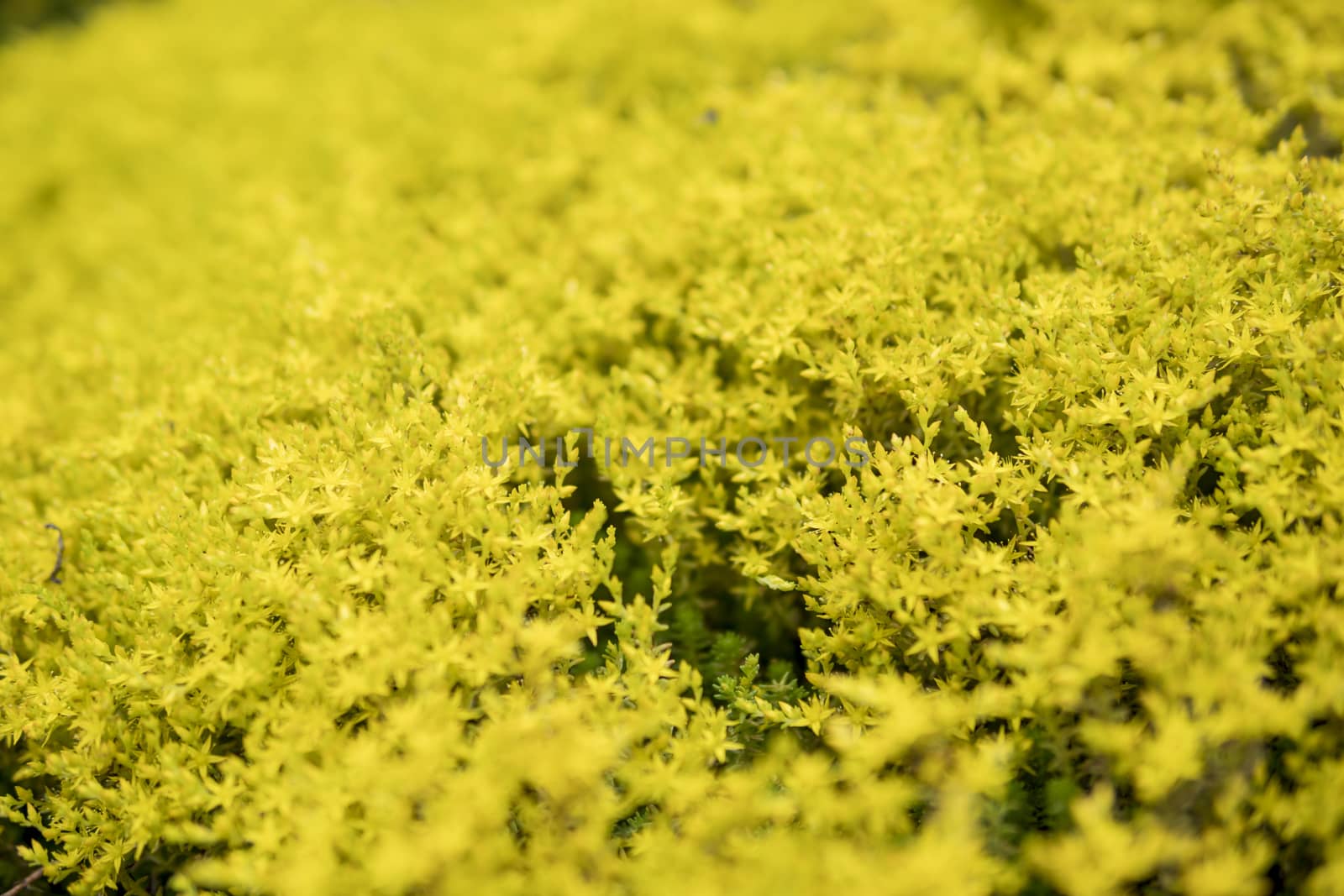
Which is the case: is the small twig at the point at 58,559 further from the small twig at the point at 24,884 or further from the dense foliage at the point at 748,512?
the small twig at the point at 24,884

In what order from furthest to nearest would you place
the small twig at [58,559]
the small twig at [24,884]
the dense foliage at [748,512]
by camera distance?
the small twig at [58,559] < the small twig at [24,884] < the dense foliage at [748,512]

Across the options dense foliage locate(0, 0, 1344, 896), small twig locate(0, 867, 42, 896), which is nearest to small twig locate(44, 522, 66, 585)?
dense foliage locate(0, 0, 1344, 896)

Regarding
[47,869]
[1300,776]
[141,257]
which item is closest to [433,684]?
[47,869]

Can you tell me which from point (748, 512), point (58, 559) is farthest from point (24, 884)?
point (748, 512)

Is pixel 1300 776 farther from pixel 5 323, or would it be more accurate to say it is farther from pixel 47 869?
pixel 5 323

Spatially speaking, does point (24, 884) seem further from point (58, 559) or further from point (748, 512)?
point (748, 512)

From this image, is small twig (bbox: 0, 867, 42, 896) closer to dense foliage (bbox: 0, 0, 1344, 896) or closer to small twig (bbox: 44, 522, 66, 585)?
dense foliage (bbox: 0, 0, 1344, 896)

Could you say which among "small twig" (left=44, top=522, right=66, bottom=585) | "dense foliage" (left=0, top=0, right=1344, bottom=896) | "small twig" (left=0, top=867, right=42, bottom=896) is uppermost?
"dense foliage" (left=0, top=0, right=1344, bottom=896)

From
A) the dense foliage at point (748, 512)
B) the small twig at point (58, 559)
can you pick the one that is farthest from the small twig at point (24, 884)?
the small twig at point (58, 559)
